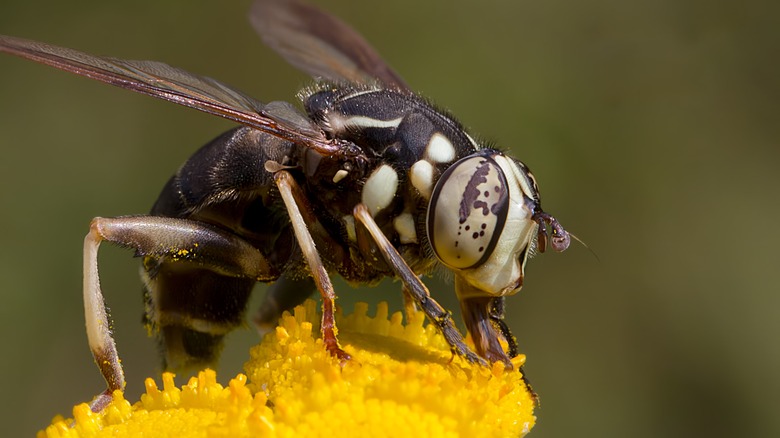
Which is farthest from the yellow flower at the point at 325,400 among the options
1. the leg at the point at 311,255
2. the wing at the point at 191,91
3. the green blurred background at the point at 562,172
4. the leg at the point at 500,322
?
the green blurred background at the point at 562,172

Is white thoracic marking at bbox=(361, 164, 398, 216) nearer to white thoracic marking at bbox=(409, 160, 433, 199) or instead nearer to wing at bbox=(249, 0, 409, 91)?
white thoracic marking at bbox=(409, 160, 433, 199)

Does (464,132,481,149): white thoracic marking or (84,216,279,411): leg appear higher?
(464,132,481,149): white thoracic marking

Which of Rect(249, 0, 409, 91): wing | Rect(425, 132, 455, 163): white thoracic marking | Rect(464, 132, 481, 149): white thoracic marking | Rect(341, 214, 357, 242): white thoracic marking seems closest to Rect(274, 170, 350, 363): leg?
Rect(341, 214, 357, 242): white thoracic marking

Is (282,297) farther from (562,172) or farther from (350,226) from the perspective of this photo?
(562,172)

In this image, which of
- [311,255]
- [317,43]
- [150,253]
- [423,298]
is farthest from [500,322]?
[317,43]

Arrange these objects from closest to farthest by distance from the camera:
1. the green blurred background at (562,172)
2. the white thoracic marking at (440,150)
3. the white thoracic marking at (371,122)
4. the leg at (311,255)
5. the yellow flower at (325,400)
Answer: the yellow flower at (325,400) → the leg at (311,255) → the white thoracic marking at (440,150) → the white thoracic marking at (371,122) → the green blurred background at (562,172)

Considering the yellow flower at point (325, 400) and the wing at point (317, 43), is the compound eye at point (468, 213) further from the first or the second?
the wing at point (317, 43)
